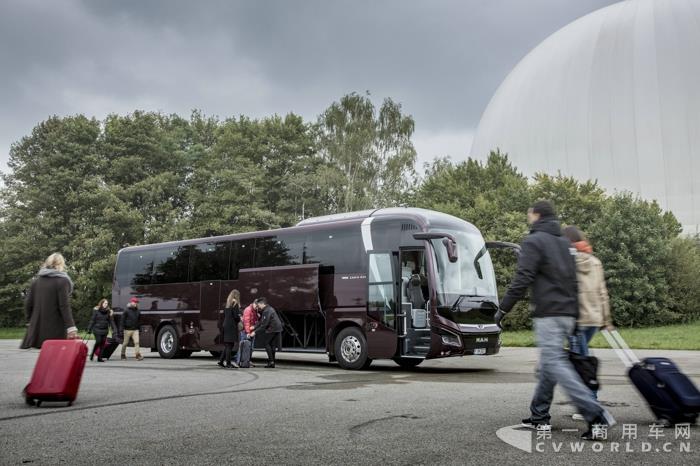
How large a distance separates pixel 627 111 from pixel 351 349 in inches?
1939

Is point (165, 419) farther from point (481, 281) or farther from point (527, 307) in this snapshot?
point (527, 307)

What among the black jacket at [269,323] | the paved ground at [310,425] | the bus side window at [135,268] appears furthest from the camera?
the bus side window at [135,268]

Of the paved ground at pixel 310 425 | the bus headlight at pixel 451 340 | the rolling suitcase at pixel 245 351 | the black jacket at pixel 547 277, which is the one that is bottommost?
the paved ground at pixel 310 425

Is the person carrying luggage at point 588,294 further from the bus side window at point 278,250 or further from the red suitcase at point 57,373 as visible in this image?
the bus side window at point 278,250

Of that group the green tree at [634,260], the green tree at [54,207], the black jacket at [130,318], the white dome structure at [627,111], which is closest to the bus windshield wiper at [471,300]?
the black jacket at [130,318]

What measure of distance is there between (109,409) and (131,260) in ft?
51.2

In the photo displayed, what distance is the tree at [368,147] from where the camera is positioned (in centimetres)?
4500

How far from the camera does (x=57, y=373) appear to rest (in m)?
8.16

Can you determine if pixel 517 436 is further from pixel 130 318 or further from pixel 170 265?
pixel 170 265

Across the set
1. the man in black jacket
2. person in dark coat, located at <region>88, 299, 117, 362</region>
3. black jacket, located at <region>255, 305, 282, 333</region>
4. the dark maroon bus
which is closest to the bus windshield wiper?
the dark maroon bus

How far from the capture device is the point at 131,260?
22750mm

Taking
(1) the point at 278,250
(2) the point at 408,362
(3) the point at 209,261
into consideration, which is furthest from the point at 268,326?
(3) the point at 209,261

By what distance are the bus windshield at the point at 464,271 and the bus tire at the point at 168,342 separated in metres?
9.54

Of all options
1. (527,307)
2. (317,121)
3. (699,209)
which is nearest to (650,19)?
(699,209)
